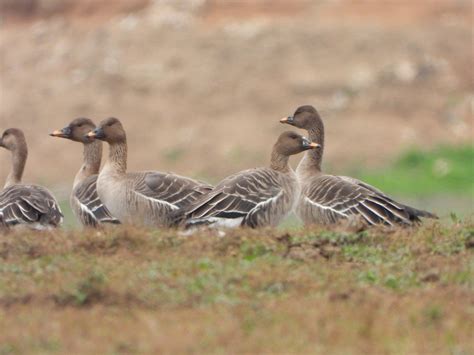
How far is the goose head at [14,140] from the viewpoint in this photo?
55.9ft

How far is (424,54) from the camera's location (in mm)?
49500

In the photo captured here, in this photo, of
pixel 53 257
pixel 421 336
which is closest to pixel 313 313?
pixel 421 336

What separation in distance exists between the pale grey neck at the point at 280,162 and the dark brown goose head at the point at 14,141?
378 centimetres

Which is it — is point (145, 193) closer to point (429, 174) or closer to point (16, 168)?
point (16, 168)

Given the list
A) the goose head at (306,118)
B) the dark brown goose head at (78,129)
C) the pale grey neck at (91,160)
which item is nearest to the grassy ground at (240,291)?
the pale grey neck at (91,160)

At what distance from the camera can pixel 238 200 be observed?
44.1 feet

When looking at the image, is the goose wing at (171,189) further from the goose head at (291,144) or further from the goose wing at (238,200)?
the goose head at (291,144)

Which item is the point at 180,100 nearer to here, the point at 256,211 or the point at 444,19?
the point at 444,19

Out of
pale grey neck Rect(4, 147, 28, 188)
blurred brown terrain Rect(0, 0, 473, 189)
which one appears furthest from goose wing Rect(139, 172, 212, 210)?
blurred brown terrain Rect(0, 0, 473, 189)

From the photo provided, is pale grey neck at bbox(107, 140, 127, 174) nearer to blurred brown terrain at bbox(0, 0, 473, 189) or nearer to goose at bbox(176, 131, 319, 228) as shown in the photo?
goose at bbox(176, 131, 319, 228)

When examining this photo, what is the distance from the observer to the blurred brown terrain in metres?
46.4

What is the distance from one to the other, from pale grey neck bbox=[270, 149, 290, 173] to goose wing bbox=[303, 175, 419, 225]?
1.22 ft

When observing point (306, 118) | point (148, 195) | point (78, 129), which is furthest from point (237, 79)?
point (148, 195)

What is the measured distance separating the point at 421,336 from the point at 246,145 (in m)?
37.1
